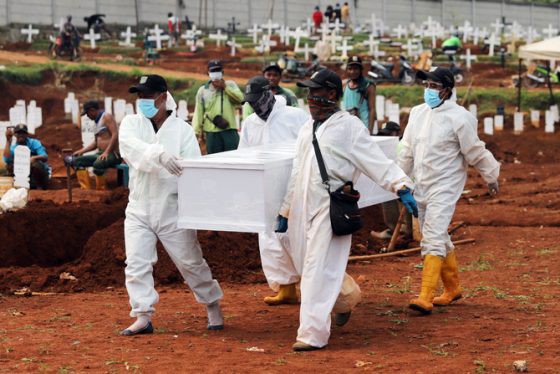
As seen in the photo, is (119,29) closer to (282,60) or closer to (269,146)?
(282,60)

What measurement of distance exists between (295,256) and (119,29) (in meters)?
42.0

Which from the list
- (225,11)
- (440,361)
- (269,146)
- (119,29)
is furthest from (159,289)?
(225,11)

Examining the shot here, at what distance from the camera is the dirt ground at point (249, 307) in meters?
8.01

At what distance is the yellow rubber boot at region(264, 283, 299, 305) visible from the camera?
10.3 m

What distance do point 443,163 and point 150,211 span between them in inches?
102

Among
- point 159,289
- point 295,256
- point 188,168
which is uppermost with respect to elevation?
point 188,168

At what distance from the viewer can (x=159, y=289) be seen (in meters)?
12.0

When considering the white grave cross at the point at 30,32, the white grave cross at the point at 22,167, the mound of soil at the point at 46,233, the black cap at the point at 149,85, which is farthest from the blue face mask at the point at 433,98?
the white grave cross at the point at 30,32

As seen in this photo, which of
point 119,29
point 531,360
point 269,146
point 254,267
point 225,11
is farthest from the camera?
point 225,11

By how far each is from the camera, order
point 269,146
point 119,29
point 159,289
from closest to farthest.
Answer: point 269,146, point 159,289, point 119,29

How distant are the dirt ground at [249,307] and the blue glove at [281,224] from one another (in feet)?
2.81

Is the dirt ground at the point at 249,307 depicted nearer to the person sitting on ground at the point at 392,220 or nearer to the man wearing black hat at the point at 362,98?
the person sitting on ground at the point at 392,220

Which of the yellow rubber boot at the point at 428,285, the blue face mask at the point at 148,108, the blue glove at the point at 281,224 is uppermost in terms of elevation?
the blue face mask at the point at 148,108

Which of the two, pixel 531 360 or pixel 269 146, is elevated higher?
pixel 269 146
